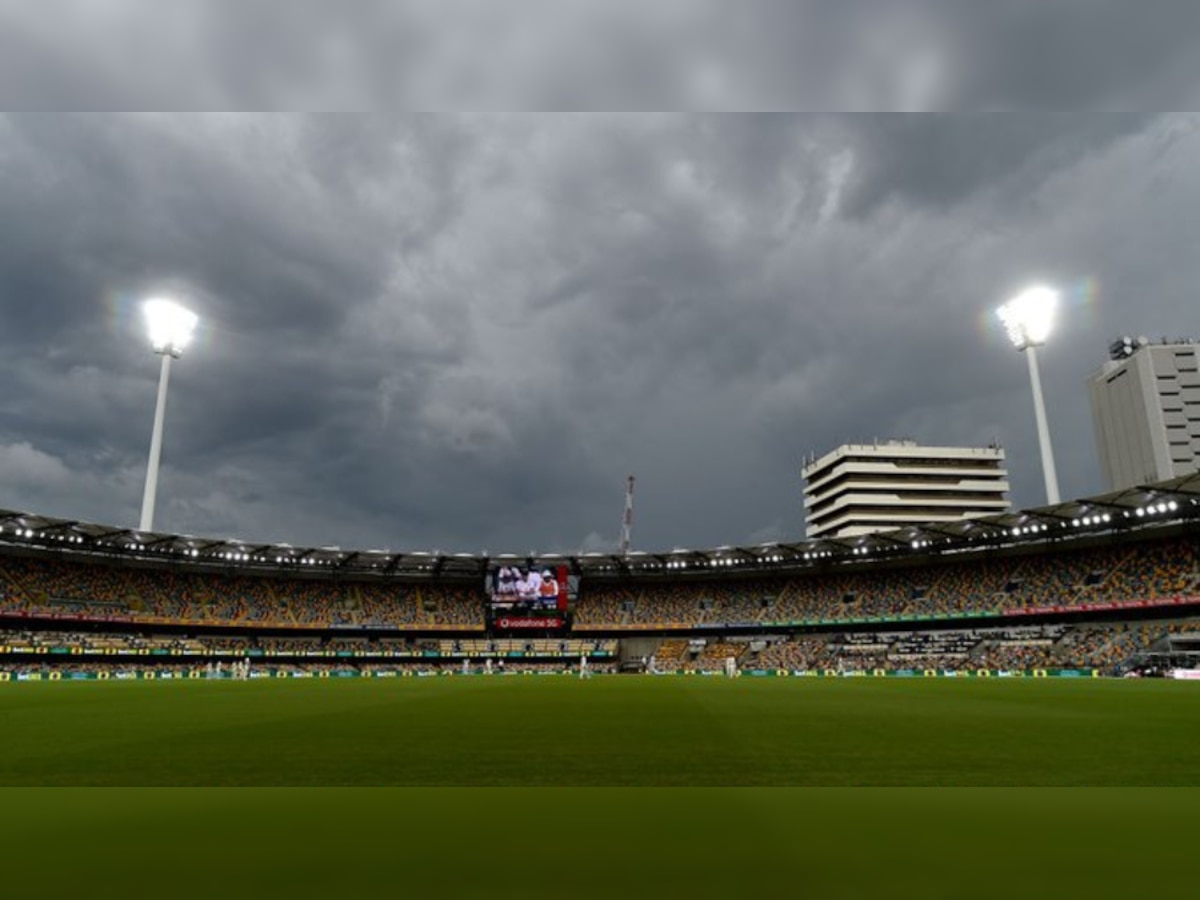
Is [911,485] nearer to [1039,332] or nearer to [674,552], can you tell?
[674,552]

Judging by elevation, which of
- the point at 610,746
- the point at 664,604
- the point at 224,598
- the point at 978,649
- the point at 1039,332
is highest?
the point at 1039,332

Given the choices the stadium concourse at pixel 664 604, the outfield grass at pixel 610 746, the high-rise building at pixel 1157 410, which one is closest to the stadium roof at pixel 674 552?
the stadium concourse at pixel 664 604

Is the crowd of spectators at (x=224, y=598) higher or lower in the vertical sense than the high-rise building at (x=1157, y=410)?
lower

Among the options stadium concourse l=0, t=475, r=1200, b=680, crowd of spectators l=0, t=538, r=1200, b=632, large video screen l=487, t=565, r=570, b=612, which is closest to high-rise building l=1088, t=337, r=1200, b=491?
crowd of spectators l=0, t=538, r=1200, b=632

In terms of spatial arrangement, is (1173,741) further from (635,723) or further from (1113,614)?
(1113,614)

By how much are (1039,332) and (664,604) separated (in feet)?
176

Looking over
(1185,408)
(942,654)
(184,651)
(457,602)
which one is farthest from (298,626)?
(1185,408)

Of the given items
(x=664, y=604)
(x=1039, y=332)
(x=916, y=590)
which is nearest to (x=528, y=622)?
(x=664, y=604)

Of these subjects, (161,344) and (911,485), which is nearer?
(161,344)

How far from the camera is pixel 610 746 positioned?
1214 cm

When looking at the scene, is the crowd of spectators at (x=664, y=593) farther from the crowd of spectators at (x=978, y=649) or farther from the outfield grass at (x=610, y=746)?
the outfield grass at (x=610, y=746)

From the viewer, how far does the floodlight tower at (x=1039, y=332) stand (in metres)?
59.8

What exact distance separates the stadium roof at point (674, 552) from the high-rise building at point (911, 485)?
52.5 meters

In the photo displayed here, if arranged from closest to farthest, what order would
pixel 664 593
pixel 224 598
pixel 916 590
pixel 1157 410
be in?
1. pixel 916 590
2. pixel 224 598
3. pixel 664 593
4. pixel 1157 410
